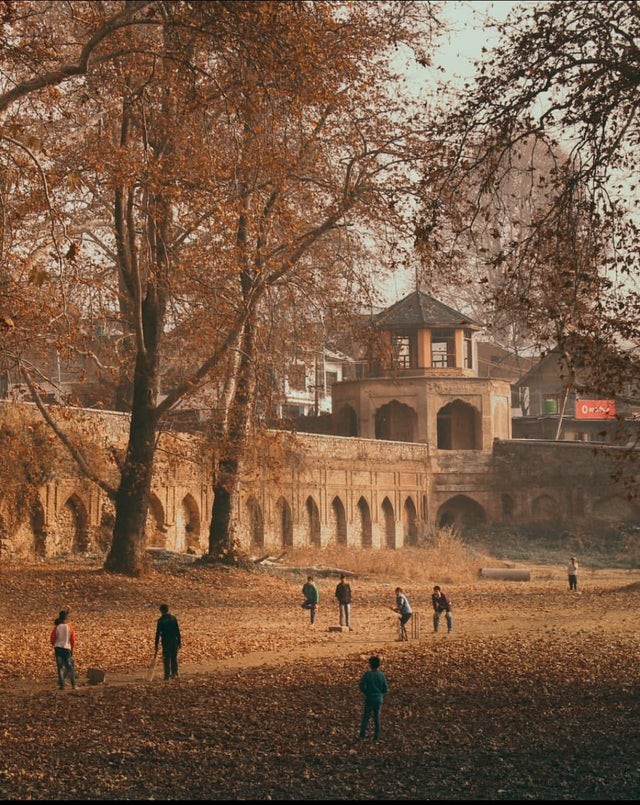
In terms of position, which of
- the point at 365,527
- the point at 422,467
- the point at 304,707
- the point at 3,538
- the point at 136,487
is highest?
the point at 422,467

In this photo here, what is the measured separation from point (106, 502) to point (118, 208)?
39.7 feet

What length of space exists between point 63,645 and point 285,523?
102ft

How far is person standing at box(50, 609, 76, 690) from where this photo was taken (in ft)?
51.0

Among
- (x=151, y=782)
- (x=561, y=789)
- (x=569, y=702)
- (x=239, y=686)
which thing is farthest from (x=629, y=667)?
(x=151, y=782)

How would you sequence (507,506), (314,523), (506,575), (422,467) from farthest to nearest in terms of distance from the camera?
(507,506)
(422,467)
(314,523)
(506,575)

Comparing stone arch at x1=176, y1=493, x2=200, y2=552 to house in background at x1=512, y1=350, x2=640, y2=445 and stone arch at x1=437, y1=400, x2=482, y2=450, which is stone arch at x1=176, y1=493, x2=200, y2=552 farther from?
house in background at x1=512, y1=350, x2=640, y2=445

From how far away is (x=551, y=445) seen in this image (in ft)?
187

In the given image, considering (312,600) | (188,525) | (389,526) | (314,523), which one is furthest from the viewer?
(389,526)

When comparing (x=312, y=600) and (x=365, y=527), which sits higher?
(x=365, y=527)

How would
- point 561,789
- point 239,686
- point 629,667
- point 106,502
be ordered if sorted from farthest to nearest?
point 106,502
point 629,667
point 239,686
point 561,789

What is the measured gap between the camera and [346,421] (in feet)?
195

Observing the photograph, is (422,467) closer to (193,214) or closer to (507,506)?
(507,506)

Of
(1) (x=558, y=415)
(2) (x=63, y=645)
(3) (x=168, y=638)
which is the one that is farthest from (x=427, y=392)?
(2) (x=63, y=645)

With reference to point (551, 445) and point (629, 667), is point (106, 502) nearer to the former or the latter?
point (629, 667)
